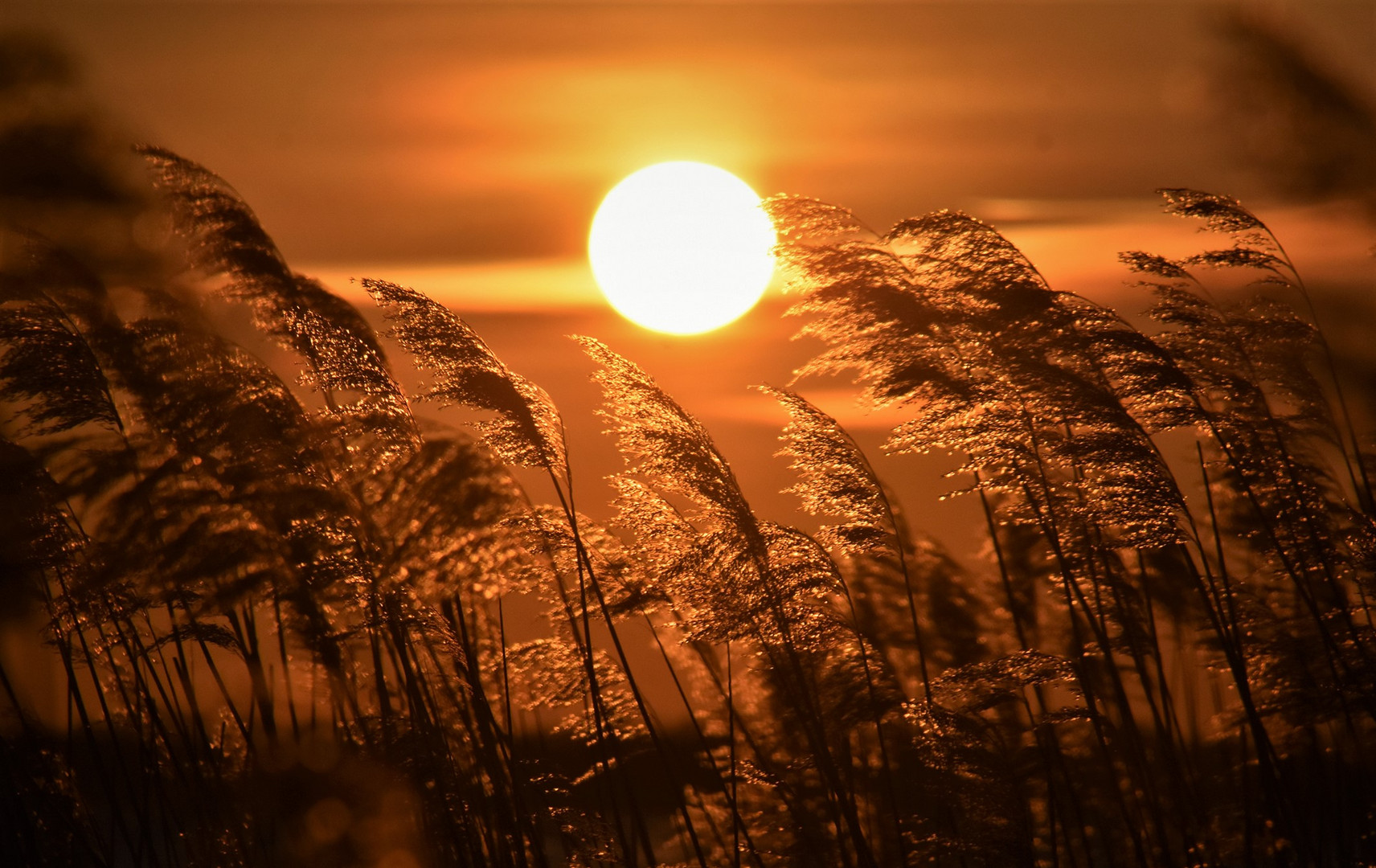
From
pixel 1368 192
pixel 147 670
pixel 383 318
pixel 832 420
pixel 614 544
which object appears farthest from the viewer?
pixel 1368 192

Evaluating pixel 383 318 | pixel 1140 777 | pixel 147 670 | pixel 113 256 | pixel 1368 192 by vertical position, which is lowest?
pixel 1140 777

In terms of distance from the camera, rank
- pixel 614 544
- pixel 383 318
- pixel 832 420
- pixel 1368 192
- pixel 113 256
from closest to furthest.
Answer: pixel 383 318 < pixel 832 420 < pixel 614 544 < pixel 1368 192 < pixel 113 256

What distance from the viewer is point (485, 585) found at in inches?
244

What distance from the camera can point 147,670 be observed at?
6.78 m

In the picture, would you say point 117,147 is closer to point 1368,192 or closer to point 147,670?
point 147,670

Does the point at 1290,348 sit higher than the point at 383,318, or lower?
lower

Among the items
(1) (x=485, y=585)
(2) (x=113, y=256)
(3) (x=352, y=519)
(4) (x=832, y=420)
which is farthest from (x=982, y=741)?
(2) (x=113, y=256)

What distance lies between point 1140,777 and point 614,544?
3205 mm

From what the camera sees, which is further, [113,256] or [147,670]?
[113,256]

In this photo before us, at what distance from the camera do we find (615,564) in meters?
6.11

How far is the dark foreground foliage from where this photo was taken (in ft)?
17.7

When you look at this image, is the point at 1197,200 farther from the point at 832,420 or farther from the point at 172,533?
the point at 172,533

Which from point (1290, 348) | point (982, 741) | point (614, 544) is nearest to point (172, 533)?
point (614, 544)

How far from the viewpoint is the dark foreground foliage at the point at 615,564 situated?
540cm
